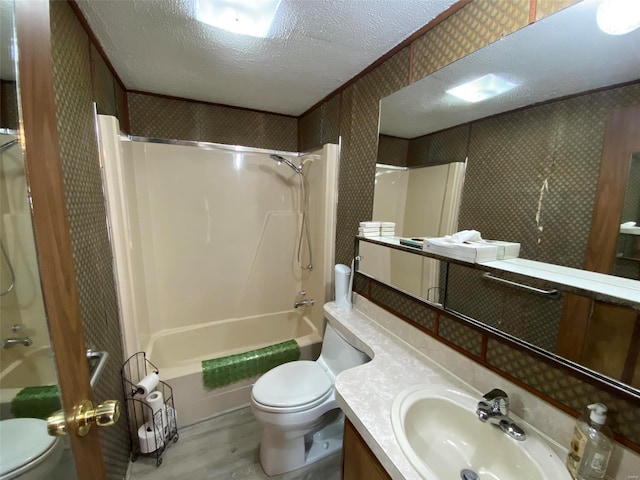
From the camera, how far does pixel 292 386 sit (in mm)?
1520

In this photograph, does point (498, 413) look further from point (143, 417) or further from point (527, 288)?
point (143, 417)

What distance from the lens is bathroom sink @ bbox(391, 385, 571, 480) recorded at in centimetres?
75

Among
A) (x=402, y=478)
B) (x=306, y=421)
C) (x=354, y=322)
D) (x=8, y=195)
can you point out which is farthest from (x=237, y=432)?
(x=8, y=195)

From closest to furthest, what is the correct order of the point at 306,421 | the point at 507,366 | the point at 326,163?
1. the point at 507,366
2. the point at 306,421
3. the point at 326,163

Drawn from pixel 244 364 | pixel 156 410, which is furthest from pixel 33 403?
pixel 244 364

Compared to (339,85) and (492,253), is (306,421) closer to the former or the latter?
(492,253)

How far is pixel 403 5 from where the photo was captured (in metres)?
1.08

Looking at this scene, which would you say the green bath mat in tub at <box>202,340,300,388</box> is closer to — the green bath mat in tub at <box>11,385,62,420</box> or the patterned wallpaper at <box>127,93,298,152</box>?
the green bath mat in tub at <box>11,385,62,420</box>

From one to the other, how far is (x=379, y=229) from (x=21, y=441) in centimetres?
154

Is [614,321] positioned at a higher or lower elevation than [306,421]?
higher

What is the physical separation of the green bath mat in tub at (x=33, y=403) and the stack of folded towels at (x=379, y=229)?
1412mm

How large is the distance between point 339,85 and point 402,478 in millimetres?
2030

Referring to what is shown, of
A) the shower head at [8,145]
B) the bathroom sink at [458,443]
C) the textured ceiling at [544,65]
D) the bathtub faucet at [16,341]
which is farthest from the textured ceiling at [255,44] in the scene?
the bathroom sink at [458,443]

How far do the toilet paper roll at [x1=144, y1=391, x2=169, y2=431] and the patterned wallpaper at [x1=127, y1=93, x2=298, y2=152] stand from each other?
1.89 metres
